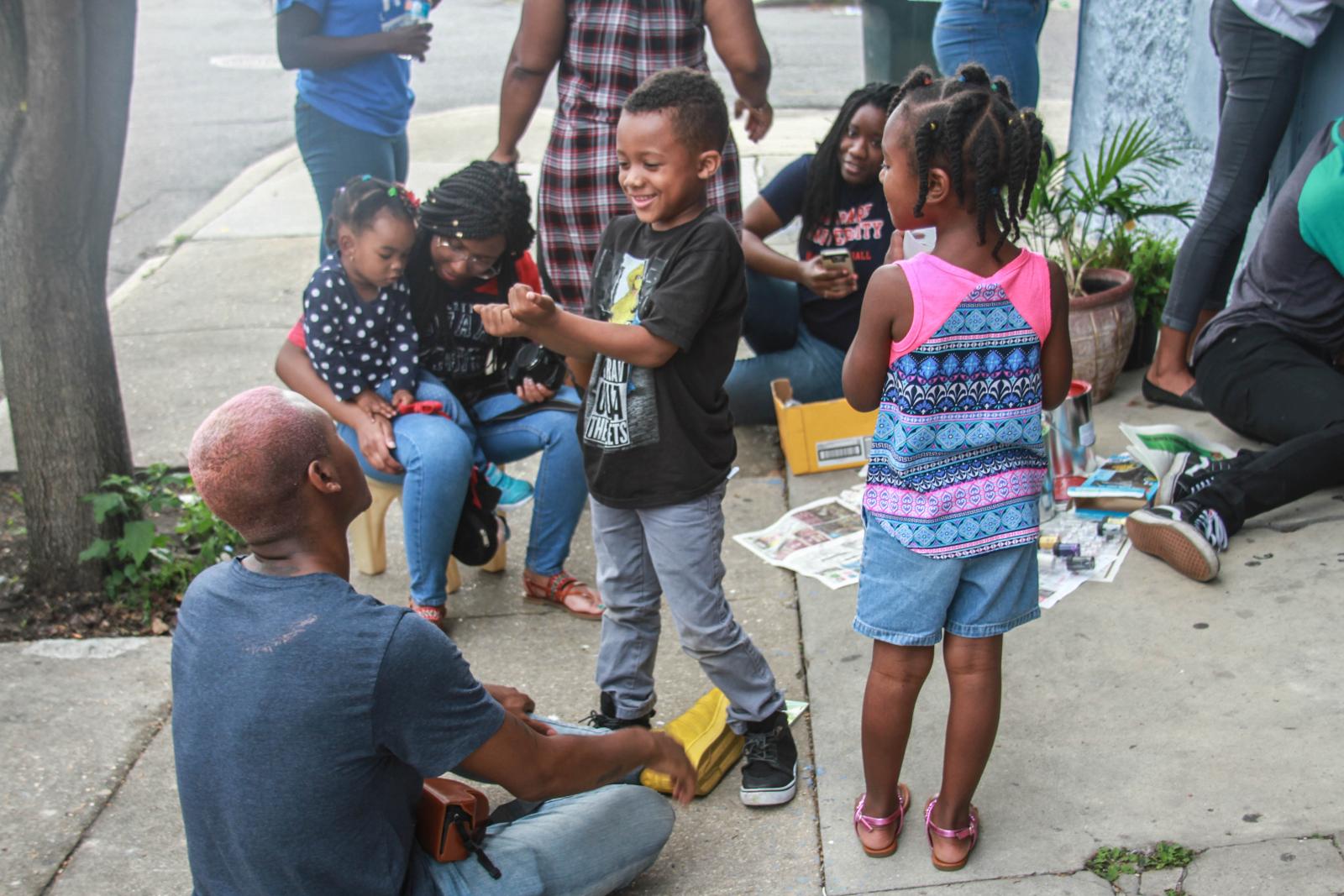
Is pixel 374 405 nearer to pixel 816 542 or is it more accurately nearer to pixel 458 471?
pixel 458 471

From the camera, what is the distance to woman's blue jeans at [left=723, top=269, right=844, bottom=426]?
4809 millimetres

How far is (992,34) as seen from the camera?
5.29 meters

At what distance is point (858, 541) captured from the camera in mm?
4109

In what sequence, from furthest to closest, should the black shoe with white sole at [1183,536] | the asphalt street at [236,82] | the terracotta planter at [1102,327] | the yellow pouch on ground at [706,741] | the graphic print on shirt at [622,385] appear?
the asphalt street at [236,82], the terracotta planter at [1102,327], the black shoe with white sole at [1183,536], the yellow pouch on ground at [706,741], the graphic print on shirt at [622,385]

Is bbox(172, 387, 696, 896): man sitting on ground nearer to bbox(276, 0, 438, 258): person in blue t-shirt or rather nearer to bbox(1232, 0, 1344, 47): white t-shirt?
bbox(276, 0, 438, 258): person in blue t-shirt

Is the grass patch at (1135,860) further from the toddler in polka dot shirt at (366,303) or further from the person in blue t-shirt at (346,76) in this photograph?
the person in blue t-shirt at (346,76)

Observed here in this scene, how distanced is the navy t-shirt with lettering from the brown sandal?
1.39 m

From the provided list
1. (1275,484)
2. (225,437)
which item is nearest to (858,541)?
(1275,484)

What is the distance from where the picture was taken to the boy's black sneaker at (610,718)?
3.13 m

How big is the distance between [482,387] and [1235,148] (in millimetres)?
2587

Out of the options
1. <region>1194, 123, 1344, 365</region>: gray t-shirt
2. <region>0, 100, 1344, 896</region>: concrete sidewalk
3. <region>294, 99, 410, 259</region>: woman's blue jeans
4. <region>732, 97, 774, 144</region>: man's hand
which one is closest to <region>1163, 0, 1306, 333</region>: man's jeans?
<region>1194, 123, 1344, 365</region>: gray t-shirt

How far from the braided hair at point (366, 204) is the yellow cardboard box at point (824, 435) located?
1.46 metres

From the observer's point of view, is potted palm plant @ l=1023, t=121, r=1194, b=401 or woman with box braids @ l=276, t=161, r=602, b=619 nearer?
woman with box braids @ l=276, t=161, r=602, b=619

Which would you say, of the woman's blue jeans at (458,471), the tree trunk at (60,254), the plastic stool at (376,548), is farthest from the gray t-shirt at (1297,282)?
the tree trunk at (60,254)
